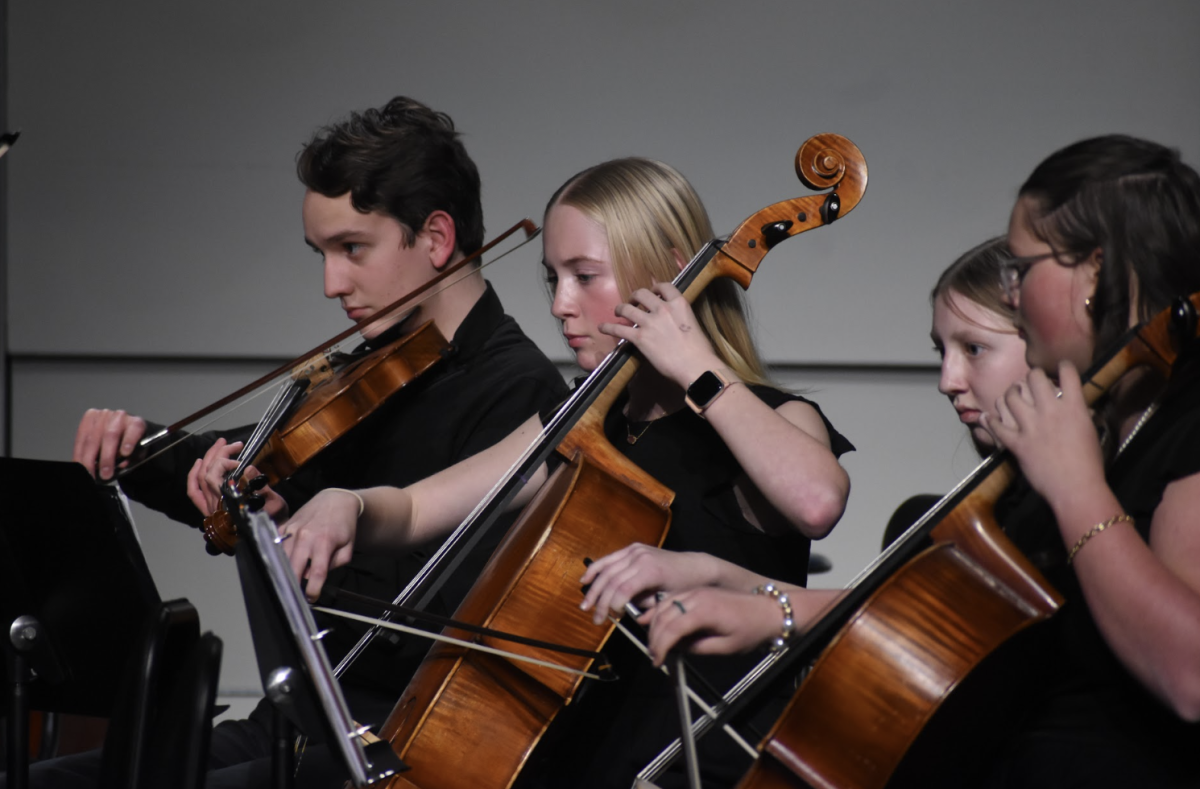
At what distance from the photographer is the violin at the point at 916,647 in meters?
0.88

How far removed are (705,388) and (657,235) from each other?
26cm

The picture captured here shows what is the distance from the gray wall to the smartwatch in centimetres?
162

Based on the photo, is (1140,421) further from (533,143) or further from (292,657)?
(533,143)

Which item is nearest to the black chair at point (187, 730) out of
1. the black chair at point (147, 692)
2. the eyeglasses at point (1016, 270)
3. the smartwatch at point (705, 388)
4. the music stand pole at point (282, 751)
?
the black chair at point (147, 692)

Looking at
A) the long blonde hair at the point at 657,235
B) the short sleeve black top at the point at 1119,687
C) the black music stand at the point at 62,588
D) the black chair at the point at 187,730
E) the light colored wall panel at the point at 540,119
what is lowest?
the short sleeve black top at the point at 1119,687

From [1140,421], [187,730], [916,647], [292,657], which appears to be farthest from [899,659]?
[187,730]

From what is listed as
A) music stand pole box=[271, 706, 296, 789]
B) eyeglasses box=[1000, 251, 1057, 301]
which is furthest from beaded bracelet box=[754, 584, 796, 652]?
music stand pole box=[271, 706, 296, 789]

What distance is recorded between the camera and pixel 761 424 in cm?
117

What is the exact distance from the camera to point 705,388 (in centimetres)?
120

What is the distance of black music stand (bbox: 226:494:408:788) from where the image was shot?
80 centimetres

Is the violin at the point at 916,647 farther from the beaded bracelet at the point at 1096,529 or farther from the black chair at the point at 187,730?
the black chair at the point at 187,730

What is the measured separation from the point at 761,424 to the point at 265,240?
1.99 metres

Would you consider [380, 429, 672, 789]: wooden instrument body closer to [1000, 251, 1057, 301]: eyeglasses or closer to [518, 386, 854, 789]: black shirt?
[518, 386, 854, 789]: black shirt

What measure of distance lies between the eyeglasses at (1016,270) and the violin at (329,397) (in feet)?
2.23
